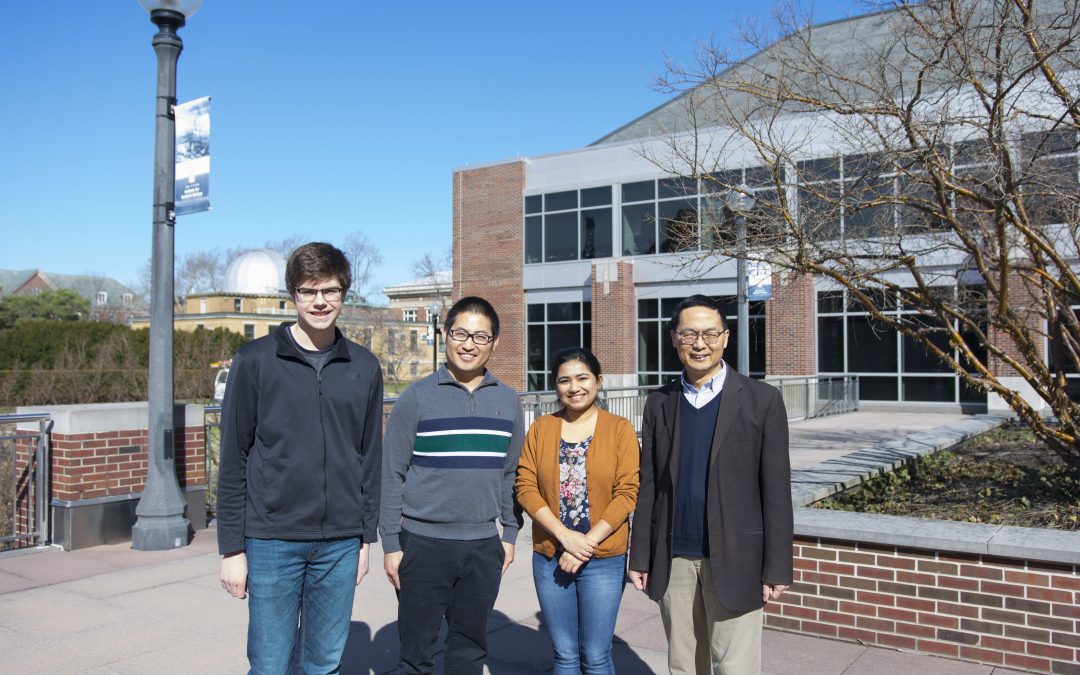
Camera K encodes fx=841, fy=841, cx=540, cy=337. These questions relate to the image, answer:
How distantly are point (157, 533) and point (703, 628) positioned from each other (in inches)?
224

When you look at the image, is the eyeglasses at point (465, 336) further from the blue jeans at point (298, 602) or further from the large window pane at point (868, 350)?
the large window pane at point (868, 350)

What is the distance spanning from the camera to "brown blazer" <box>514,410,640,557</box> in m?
3.46

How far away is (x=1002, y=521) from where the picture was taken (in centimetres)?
587

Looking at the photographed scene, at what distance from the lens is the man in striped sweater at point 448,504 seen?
3375 mm

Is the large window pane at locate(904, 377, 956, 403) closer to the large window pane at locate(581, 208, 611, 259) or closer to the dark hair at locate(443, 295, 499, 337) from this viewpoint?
the large window pane at locate(581, 208, 611, 259)

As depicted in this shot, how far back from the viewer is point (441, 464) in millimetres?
3402

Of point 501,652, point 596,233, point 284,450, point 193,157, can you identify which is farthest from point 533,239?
point 284,450

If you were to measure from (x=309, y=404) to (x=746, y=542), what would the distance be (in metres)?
1.73

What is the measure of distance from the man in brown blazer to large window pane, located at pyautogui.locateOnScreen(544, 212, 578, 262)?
26666 millimetres

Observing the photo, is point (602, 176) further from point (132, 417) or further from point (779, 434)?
point (779, 434)

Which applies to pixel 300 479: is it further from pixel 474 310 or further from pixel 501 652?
pixel 501 652

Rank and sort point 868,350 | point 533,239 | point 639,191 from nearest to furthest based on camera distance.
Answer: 1. point 868,350
2. point 639,191
3. point 533,239

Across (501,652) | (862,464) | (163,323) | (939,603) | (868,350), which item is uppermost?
(163,323)

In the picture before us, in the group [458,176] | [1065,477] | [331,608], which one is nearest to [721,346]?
[331,608]
